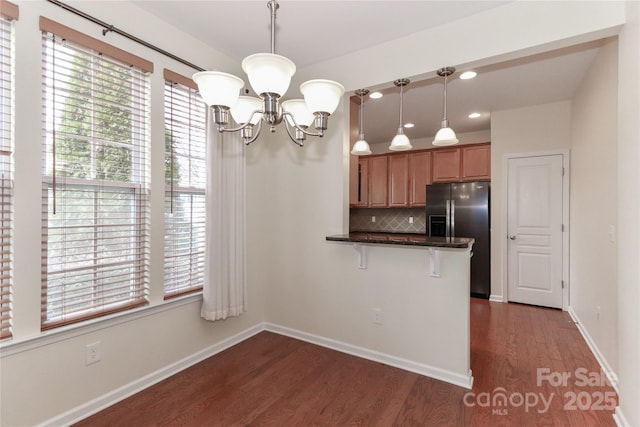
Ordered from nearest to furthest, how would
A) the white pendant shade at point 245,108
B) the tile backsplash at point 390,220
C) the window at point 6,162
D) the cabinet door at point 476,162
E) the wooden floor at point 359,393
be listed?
the window at point 6,162
the white pendant shade at point 245,108
the wooden floor at point 359,393
the cabinet door at point 476,162
the tile backsplash at point 390,220

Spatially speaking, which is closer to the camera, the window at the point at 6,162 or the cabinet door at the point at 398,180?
the window at the point at 6,162

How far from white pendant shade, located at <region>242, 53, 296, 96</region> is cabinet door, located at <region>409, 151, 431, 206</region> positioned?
4.17 meters

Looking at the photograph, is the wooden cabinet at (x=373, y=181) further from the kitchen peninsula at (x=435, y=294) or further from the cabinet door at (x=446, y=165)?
the kitchen peninsula at (x=435, y=294)

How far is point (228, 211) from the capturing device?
2.71 m

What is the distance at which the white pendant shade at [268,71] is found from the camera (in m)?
1.31

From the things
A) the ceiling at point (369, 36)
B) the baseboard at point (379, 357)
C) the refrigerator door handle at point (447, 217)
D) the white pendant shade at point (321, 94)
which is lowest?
the baseboard at point (379, 357)

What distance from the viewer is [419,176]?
17.0 ft

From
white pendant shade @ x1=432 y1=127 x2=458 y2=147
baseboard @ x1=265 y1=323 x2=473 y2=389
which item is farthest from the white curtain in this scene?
white pendant shade @ x1=432 y1=127 x2=458 y2=147

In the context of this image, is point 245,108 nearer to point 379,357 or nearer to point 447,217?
point 379,357

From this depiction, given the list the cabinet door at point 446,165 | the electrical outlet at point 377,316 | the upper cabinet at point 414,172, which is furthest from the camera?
the cabinet door at point 446,165

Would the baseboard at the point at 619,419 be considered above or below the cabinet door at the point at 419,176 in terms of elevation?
below

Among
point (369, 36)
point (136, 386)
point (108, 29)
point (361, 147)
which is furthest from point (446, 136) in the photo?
point (136, 386)

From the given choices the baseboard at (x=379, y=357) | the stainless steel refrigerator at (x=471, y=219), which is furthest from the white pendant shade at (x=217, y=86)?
the stainless steel refrigerator at (x=471, y=219)

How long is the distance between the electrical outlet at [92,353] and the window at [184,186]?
1.74 feet
